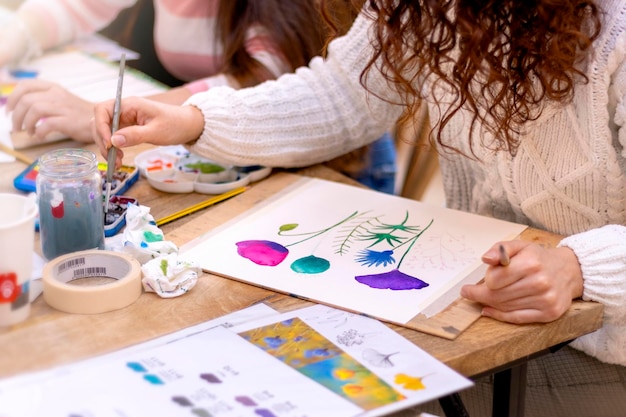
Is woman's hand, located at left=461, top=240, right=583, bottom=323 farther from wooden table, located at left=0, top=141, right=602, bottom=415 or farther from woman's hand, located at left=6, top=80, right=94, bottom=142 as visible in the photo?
woman's hand, located at left=6, top=80, right=94, bottom=142

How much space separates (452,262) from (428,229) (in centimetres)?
9

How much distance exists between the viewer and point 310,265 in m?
0.99

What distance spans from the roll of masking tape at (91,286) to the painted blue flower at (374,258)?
0.88 feet

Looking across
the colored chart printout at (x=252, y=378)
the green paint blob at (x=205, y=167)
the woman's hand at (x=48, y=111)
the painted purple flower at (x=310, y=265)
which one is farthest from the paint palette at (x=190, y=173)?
the colored chart printout at (x=252, y=378)

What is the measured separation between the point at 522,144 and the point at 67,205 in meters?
0.60

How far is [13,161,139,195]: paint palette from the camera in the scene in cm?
119

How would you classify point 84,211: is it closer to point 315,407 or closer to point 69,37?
point 315,407

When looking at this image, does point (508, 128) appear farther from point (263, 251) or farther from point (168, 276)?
point (168, 276)

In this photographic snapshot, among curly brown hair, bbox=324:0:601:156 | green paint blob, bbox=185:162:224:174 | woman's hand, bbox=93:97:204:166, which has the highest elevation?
curly brown hair, bbox=324:0:601:156

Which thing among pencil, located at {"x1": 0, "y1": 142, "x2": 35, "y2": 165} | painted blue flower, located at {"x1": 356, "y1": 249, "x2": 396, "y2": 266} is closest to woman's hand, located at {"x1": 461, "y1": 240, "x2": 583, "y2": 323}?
painted blue flower, located at {"x1": 356, "y1": 249, "x2": 396, "y2": 266}

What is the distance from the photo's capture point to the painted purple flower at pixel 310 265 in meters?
0.98

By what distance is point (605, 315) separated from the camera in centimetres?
94

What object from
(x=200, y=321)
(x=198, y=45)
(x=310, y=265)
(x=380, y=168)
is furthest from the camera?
(x=198, y=45)

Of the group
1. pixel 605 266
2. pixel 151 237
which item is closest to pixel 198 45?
pixel 151 237
